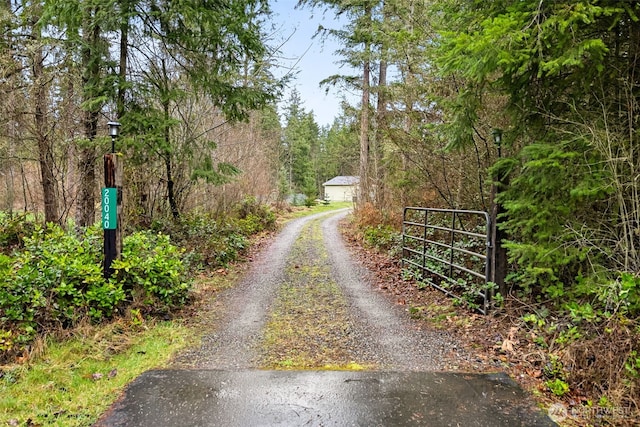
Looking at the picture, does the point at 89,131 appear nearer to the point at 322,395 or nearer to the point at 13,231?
the point at 13,231

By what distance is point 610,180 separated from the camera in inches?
130

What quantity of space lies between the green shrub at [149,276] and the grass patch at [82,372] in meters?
0.43

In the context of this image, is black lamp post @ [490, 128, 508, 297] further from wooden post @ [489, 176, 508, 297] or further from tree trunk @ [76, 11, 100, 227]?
tree trunk @ [76, 11, 100, 227]

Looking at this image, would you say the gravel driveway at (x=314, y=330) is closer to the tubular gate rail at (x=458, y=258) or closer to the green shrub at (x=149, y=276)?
the green shrub at (x=149, y=276)

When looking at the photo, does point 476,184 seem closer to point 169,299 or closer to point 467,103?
point 467,103

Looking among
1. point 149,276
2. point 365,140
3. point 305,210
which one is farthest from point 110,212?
point 305,210

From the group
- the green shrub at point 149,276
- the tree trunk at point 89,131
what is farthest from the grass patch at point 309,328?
the tree trunk at point 89,131

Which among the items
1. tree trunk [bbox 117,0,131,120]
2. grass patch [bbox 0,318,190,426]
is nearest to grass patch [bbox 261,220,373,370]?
grass patch [bbox 0,318,190,426]

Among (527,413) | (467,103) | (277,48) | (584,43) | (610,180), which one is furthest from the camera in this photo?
(277,48)

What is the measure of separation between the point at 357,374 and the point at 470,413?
1.01 metres

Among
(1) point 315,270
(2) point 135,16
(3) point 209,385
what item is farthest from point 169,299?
(2) point 135,16

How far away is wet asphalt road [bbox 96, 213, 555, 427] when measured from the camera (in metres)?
2.64

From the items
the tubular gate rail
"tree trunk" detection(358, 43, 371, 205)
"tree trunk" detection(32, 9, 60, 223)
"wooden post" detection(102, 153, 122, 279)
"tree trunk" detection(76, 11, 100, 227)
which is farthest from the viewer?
"tree trunk" detection(358, 43, 371, 205)

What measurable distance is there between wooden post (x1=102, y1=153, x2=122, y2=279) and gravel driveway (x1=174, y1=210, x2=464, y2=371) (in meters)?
1.54
